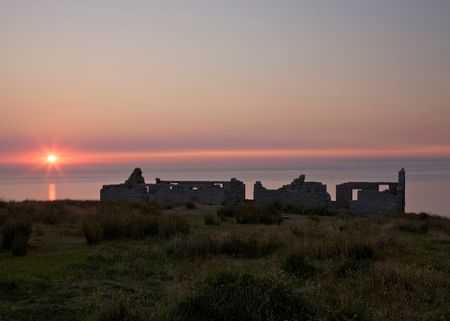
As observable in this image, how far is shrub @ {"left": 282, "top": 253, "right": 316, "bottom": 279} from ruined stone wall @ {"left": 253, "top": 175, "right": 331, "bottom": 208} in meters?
20.2

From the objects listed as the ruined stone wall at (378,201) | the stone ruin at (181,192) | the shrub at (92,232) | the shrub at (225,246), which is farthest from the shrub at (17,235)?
the ruined stone wall at (378,201)

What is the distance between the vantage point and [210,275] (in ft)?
23.9

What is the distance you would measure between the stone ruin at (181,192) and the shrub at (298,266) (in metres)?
21.8

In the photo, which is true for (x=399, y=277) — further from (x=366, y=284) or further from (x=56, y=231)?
(x=56, y=231)

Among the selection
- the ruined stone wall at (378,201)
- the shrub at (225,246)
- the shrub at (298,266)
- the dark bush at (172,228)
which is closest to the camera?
the shrub at (298,266)

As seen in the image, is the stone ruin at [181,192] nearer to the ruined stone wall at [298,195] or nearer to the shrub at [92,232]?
the ruined stone wall at [298,195]

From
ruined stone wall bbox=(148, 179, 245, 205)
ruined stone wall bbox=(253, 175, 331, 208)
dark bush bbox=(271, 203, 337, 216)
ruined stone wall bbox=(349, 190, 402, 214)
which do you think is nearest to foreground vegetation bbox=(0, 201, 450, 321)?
dark bush bbox=(271, 203, 337, 216)

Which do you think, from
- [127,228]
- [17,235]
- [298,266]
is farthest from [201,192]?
[298,266]

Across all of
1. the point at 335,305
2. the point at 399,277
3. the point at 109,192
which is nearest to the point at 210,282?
the point at 335,305

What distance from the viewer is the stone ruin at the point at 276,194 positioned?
28.6m

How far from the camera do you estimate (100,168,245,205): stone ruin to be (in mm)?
31906

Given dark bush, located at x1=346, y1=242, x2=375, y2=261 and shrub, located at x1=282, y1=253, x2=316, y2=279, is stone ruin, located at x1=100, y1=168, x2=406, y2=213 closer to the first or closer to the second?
dark bush, located at x1=346, y1=242, x2=375, y2=261

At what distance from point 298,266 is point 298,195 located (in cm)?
2119

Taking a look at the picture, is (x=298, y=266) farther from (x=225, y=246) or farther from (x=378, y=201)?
(x=378, y=201)
